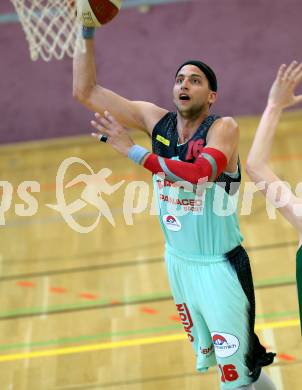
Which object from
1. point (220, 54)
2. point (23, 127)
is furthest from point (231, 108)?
point (23, 127)

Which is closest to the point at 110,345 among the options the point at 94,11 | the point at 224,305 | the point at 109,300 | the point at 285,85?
the point at 109,300

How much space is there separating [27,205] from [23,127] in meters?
2.47

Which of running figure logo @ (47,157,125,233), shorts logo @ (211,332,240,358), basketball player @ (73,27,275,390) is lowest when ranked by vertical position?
running figure logo @ (47,157,125,233)

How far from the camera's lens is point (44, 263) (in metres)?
9.75

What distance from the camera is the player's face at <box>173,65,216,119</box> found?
5520mm

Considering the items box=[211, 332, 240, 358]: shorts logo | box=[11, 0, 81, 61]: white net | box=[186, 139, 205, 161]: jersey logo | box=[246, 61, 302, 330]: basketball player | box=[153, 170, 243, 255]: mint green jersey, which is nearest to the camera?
box=[246, 61, 302, 330]: basketball player

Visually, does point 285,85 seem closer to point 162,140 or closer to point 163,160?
point 163,160

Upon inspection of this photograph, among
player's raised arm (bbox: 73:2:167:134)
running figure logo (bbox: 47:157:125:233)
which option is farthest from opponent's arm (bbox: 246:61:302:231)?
running figure logo (bbox: 47:157:125:233)

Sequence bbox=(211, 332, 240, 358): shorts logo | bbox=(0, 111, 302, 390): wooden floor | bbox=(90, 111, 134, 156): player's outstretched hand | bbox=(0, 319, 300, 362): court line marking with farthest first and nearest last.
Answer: bbox=(0, 319, 300, 362): court line marking < bbox=(0, 111, 302, 390): wooden floor < bbox=(211, 332, 240, 358): shorts logo < bbox=(90, 111, 134, 156): player's outstretched hand

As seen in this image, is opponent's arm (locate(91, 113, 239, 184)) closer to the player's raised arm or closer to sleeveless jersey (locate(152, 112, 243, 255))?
sleeveless jersey (locate(152, 112, 243, 255))

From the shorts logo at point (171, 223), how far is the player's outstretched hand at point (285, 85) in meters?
1.32

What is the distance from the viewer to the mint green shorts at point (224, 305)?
5.64 metres

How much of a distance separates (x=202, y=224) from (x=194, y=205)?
0.51ft

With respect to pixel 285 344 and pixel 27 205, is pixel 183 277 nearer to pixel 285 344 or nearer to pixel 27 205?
pixel 285 344
